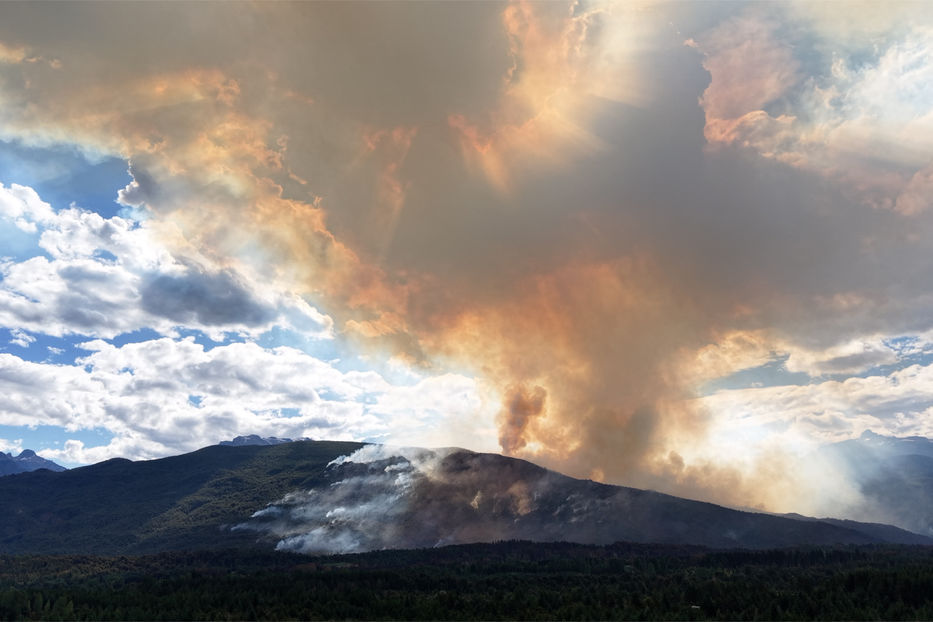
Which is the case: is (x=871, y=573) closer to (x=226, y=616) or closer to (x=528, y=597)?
(x=528, y=597)

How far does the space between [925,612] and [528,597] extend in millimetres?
101996

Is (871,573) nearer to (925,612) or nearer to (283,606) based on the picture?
(925,612)

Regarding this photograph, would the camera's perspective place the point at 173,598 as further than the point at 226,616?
Yes

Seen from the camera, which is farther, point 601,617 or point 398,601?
point 398,601

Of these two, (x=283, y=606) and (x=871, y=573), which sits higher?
(x=871, y=573)

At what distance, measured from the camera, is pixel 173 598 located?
182 m

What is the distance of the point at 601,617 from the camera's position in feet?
493

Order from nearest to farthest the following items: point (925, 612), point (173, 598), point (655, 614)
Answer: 1. point (925, 612)
2. point (655, 614)
3. point (173, 598)

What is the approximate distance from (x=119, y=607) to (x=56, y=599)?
2173 centimetres

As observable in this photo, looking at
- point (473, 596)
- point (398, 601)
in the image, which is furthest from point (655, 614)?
point (398, 601)

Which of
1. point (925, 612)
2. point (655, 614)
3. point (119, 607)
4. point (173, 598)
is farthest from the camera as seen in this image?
point (173, 598)

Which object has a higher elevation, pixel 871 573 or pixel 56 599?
pixel 871 573

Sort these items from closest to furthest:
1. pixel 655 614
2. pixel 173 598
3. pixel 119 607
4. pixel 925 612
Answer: pixel 925 612, pixel 655 614, pixel 119 607, pixel 173 598

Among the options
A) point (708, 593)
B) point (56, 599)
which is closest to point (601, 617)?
point (708, 593)
